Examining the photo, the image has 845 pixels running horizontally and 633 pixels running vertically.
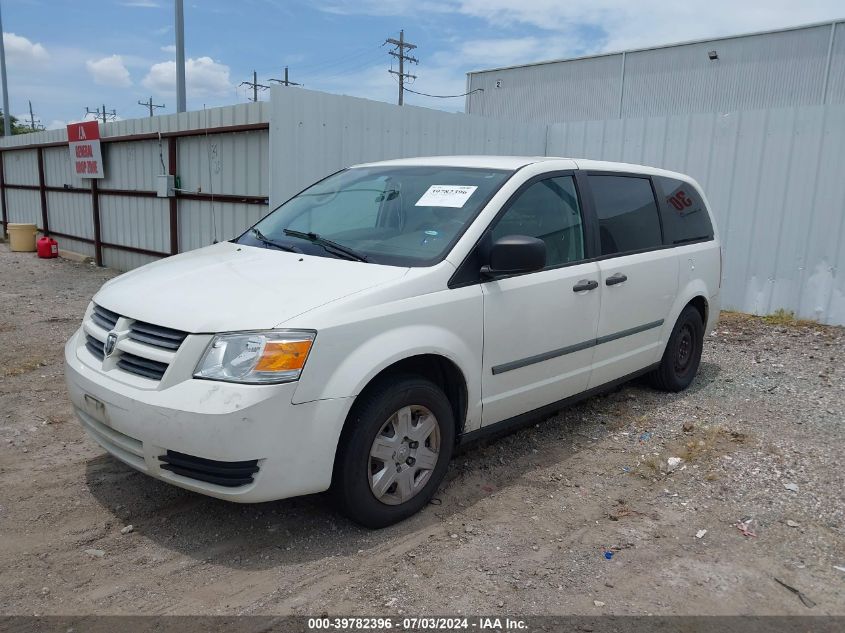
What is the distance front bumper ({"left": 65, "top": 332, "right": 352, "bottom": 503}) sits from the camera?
275cm

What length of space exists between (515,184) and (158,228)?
9.33 m

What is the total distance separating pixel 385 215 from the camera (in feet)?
13.0

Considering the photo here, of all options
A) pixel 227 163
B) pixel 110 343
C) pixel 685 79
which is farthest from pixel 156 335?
pixel 685 79

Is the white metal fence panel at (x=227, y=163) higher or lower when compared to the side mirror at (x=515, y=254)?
higher

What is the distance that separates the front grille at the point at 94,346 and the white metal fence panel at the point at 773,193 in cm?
791

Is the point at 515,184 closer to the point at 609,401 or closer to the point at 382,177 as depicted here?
the point at 382,177

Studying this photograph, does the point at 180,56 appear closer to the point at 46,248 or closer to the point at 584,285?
the point at 46,248

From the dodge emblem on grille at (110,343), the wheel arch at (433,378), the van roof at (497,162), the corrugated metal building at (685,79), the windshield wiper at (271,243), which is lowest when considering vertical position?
the wheel arch at (433,378)

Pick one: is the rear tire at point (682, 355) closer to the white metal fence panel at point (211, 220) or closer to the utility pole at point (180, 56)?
the white metal fence panel at point (211, 220)

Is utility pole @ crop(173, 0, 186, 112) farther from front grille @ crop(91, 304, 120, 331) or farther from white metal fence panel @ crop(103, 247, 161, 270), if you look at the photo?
front grille @ crop(91, 304, 120, 331)

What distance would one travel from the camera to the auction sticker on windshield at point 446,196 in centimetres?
379

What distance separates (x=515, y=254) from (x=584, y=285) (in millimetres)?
915

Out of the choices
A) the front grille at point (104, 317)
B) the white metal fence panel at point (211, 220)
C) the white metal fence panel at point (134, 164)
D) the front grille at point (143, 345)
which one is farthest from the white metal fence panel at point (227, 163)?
the front grille at point (143, 345)

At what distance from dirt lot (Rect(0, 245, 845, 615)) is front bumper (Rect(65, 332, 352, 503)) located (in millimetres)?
418
